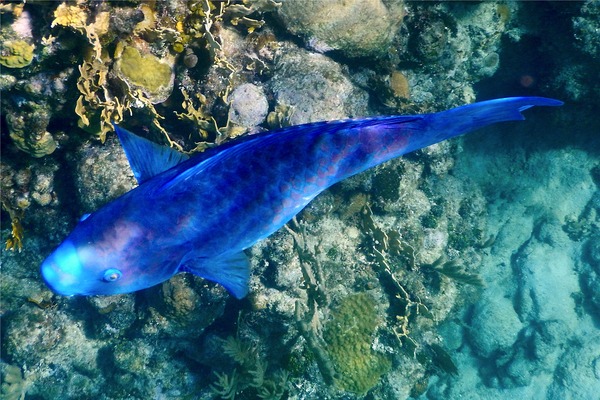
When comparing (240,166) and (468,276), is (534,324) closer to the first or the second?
(468,276)

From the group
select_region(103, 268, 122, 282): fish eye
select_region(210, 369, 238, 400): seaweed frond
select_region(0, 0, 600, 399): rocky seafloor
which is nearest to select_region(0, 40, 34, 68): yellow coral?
select_region(0, 0, 600, 399): rocky seafloor

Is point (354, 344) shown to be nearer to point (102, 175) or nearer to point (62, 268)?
point (102, 175)

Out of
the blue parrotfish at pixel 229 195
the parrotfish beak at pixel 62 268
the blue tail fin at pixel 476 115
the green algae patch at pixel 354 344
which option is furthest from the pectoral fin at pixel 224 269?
the green algae patch at pixel 354 344

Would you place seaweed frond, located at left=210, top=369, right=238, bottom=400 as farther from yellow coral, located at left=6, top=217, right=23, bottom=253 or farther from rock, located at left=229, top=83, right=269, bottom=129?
rock, located at left=229, top=83, right=269, bottom=129

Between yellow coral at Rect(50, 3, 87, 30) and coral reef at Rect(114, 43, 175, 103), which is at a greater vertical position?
yellow coral at Rect(50, 3, 87, 30)

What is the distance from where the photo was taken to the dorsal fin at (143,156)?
2.28 metres

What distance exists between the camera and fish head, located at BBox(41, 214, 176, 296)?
6.11 ft

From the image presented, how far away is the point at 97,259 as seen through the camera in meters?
1.88

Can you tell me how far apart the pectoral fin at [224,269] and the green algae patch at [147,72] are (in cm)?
271

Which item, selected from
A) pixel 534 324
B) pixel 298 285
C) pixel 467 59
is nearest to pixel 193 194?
pixel 298 285

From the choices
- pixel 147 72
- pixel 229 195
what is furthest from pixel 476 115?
pixel 147 72

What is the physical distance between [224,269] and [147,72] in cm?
281

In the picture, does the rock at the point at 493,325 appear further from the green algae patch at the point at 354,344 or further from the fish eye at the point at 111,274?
the fish eye at the point at 111,274

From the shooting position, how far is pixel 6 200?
4715mm
